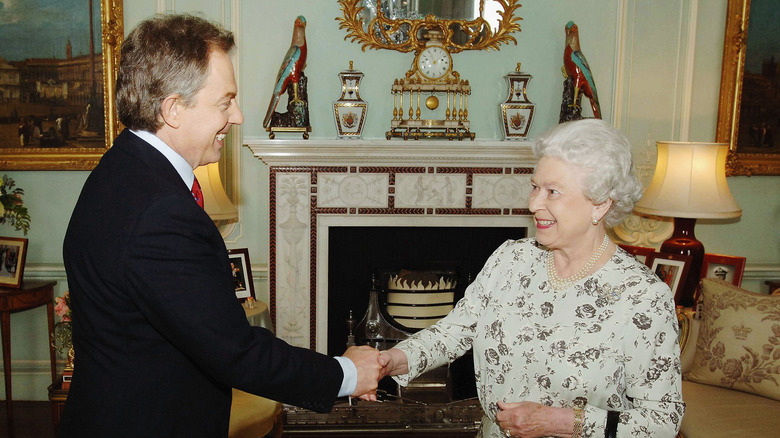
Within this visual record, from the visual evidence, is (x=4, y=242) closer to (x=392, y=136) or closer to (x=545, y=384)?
(x=392, y=136)

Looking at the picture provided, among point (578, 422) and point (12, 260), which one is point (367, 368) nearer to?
point (578, 422)

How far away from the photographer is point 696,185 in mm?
3689

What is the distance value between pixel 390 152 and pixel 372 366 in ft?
7.56

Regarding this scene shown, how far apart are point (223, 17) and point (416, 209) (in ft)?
5.39

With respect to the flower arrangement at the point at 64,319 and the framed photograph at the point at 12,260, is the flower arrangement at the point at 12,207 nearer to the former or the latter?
the framed photograph at the point at 12,260

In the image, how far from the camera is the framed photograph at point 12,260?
3.79m

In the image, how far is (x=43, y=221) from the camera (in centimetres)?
417

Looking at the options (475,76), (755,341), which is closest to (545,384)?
(755,341)

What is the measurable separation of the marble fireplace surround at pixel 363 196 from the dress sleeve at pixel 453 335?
2.06 meters

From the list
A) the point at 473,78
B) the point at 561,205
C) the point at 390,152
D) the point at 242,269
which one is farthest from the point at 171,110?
the point at 473,78

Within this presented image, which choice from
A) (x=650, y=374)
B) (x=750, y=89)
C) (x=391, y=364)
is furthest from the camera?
(x=750, y=89)

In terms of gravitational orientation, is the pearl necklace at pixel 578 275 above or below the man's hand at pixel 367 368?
above

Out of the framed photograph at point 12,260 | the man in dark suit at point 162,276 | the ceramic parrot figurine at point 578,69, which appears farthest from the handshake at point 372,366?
the framed photograph at point 12,260

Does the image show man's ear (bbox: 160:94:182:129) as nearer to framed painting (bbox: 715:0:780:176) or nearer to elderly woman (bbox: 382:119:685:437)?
elderly woman (bbox: 382:119:685:437)
